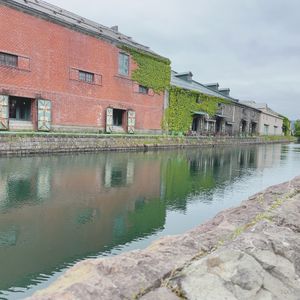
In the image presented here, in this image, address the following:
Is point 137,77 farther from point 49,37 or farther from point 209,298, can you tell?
point 209,298

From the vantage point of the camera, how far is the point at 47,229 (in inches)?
214

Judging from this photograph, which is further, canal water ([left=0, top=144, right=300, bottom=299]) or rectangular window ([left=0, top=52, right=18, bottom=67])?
rectangular window ([left=0, top=52, right=18, bottom=67])

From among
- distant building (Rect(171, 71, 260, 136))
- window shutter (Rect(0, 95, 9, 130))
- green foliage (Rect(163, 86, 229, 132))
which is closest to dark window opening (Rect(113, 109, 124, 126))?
green foliage (Rect(163, 86, 229, 132))

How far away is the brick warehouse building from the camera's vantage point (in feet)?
56.7

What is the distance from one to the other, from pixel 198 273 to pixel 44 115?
700 inches

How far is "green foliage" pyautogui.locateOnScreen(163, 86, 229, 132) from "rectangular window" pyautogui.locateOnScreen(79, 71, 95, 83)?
29.3 feet

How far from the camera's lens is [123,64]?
24.3 m

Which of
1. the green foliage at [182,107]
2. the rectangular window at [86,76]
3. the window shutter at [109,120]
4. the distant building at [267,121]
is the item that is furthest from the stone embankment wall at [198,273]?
the distant building at [267,121]

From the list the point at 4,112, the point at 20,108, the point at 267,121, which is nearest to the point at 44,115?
the point at 20,108

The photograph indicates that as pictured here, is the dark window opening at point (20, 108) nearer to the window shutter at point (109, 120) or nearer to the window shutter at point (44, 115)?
the window shutter at point (44, 115)

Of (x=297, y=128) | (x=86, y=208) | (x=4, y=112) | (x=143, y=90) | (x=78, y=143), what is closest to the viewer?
(x=86, y=208)

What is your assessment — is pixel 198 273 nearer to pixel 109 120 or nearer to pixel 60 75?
pixel 60 75

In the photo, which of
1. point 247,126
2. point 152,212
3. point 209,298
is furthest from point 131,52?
point 247,126

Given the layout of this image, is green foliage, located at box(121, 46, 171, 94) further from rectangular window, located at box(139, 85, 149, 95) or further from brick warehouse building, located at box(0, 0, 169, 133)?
brick warehouse building, located at box(0, 0, 169, 133)
